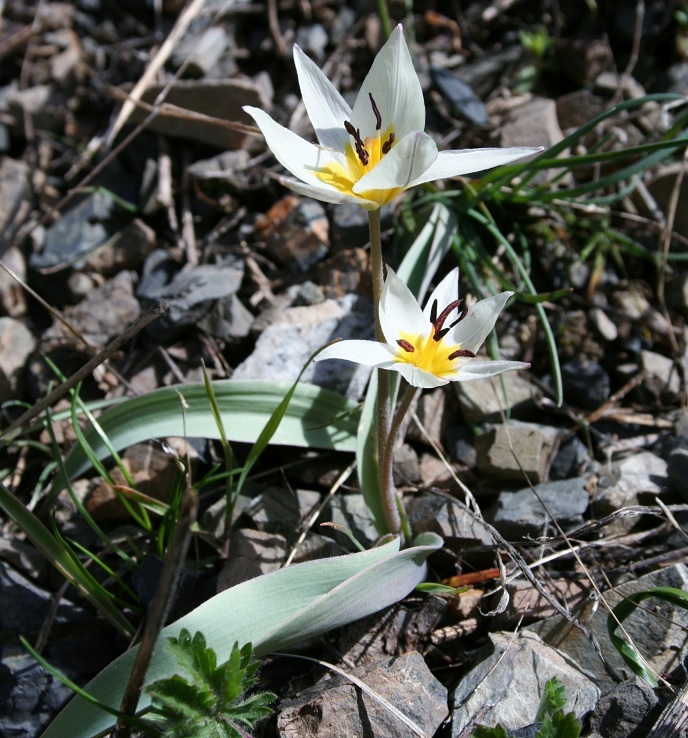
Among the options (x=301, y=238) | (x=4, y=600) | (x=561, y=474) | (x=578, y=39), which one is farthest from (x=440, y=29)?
(x=4, y=600)

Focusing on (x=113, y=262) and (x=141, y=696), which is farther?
(x=113, y=262)

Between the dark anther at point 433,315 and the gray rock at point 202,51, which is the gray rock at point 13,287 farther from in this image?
the dark anther at point 433,315

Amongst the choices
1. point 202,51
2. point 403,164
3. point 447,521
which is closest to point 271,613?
point 447,521

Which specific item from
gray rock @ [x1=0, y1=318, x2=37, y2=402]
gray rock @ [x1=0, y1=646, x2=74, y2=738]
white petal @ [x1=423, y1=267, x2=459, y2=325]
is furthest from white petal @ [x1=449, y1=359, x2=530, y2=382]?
gray rock @ [x1=0, y1=318, x2=37, y2=402]

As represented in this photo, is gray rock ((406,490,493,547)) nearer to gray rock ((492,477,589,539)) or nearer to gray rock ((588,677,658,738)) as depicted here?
gray rock ((492,477,589,539))

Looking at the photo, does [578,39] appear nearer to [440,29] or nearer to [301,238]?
[440,29]

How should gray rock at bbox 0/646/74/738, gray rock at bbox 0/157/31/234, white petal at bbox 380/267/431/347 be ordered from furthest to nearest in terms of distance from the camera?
gray rock at bbox 0/157/31/234
gray rock at bbox 0/646/74/738
white petal at bbox 380/267/431/347

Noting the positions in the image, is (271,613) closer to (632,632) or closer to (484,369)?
(484,369)
